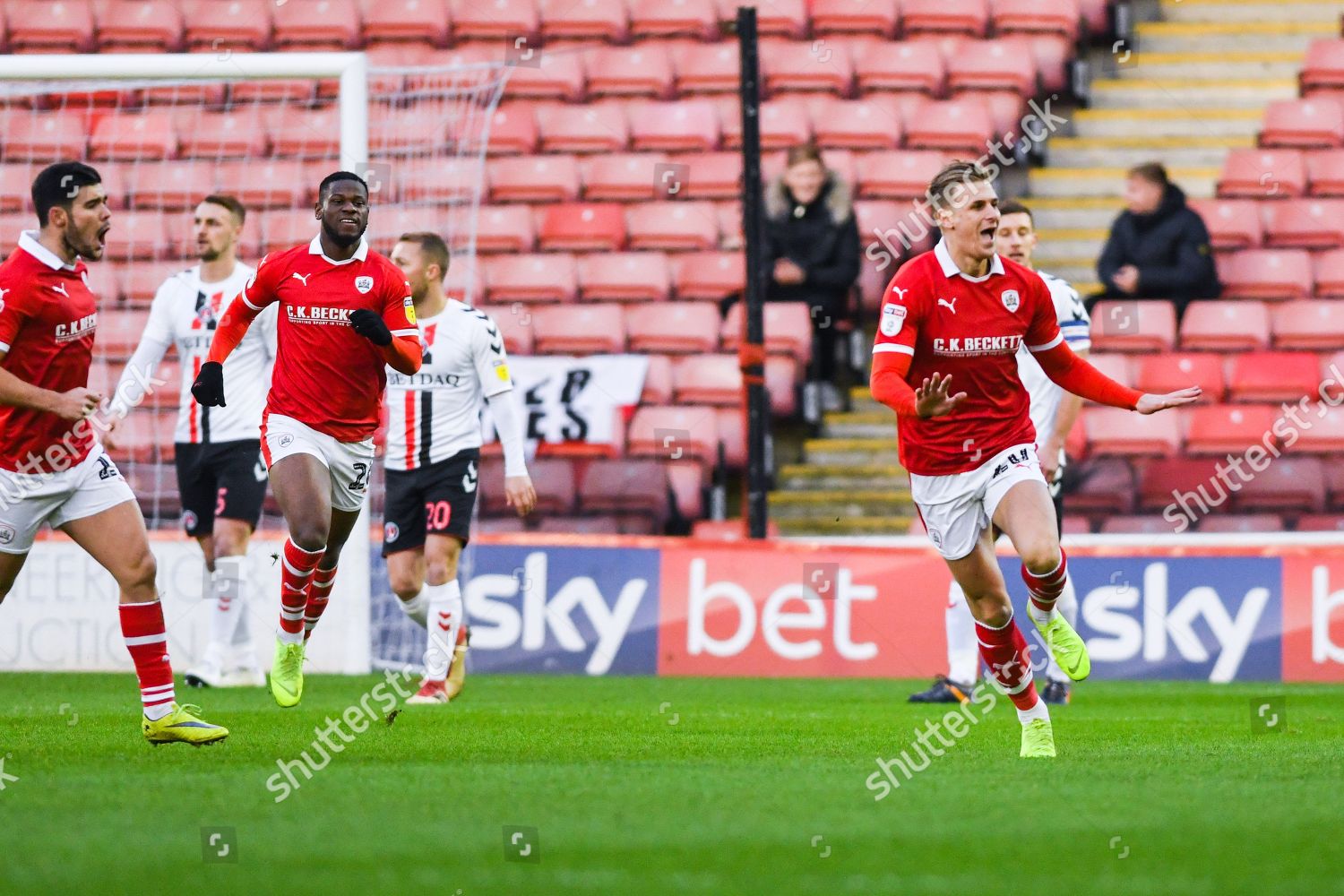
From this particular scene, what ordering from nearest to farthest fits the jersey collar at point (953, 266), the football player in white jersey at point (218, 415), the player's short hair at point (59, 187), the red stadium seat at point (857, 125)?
the player's short hair at point (59, 187) → the jersey collar at point (953, 266) → the football player in white jersey at point (218, 415) → the red stadium seat at point (857, 125)

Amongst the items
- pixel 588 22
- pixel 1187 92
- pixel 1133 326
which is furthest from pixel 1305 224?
pixel 588 22

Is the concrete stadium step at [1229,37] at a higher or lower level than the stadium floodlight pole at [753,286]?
higher

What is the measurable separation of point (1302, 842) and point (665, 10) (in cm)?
1376

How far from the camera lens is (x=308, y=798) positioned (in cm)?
574

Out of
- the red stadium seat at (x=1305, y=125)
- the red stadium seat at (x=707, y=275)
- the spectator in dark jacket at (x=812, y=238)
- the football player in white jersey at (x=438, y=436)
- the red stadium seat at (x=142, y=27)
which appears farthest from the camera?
the red stadium seat at (x=142, y=27)

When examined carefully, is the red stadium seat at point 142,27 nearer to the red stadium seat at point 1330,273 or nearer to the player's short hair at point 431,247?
the player's short hair at point 431,247

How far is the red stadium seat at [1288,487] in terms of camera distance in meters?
13.0

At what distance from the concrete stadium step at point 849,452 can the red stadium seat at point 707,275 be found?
1.53 meters

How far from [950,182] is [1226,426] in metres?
7.12

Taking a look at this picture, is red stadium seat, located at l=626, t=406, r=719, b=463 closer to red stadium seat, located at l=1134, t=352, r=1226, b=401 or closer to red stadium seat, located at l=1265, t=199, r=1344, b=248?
red stadium seat, located at l=1134, t=352, r=1226, b=401

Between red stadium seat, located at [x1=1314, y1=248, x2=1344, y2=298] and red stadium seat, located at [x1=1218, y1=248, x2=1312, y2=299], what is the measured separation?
92 mm

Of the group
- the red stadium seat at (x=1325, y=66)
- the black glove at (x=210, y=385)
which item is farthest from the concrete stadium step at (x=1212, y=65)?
the black glove at (x=210, y=385)

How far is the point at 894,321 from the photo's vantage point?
23.0 feet

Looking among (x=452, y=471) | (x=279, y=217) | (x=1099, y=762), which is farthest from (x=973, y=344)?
(x=279, y=217)
